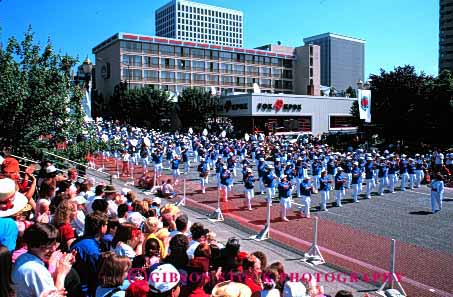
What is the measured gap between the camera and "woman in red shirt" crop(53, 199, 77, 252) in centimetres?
545

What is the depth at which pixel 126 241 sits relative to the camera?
17.7ft

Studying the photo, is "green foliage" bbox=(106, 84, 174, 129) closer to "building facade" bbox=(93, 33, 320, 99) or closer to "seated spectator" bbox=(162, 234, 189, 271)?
"building facade" bbox=(93, 33, 320, 99)

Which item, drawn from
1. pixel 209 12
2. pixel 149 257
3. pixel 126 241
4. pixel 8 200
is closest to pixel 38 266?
pixel 8 200

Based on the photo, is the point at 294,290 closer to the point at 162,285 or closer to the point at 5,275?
the point at 162,285

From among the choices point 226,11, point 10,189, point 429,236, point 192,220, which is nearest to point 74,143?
point 192,220

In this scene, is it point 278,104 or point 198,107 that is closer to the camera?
point 278,104

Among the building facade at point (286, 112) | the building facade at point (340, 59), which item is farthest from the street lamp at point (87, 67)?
the building facade at point (340, 59)

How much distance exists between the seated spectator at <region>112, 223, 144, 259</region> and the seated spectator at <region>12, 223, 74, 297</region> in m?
1.27

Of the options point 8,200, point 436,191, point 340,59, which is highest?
point 340,59

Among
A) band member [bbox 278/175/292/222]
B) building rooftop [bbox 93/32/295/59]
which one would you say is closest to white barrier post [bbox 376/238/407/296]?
band member [bbox 278/175/292/222]

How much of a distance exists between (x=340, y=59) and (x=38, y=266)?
17951 centimetres

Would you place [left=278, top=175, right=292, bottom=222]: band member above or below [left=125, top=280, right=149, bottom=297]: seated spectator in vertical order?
below

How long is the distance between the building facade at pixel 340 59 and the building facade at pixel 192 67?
92130 millimetres

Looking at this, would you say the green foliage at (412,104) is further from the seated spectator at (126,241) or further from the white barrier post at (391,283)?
the seated spectator at (126,241)
